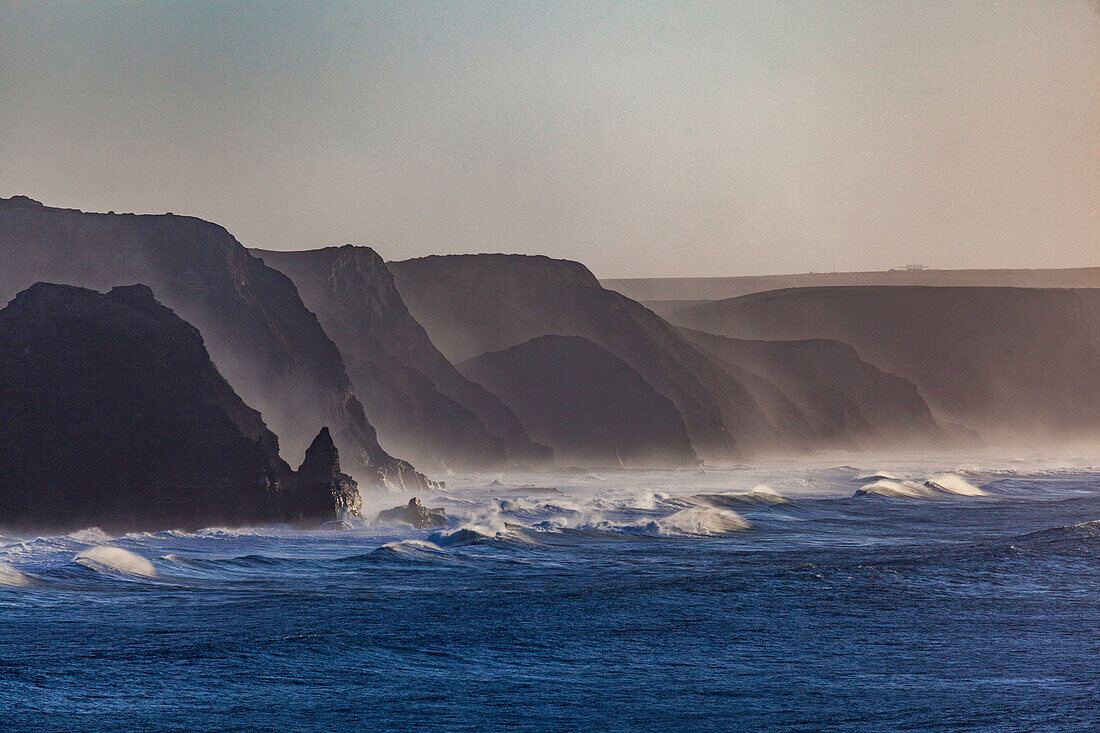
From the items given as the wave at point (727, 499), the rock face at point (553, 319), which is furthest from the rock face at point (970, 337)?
the wave at point (727, 499)

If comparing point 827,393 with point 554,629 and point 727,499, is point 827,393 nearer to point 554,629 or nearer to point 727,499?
point 727,499

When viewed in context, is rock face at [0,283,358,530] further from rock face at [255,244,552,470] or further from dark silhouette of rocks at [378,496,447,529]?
rock face at [255,244,552,470]

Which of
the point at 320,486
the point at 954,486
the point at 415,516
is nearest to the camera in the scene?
the point at 320,486

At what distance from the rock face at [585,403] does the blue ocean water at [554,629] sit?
58.1 m

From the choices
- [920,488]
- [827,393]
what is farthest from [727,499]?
[827,393]

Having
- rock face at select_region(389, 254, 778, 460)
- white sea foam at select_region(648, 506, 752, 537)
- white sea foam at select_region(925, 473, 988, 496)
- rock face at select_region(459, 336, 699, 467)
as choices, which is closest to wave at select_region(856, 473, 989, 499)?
white sea foam at select_region(925, 473, 988, 496)

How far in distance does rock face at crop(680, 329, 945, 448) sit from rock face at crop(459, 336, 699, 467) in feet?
94.4

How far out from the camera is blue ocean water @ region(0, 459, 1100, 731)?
16828mm

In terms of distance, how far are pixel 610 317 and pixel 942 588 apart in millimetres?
97660

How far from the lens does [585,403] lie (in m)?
105

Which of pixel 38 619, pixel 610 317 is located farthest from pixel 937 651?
pixel 610 317

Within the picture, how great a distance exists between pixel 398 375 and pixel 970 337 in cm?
12311

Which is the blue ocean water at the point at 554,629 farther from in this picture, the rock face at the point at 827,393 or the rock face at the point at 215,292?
the rock face at the point at 827,393

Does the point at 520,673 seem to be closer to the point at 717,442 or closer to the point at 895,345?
the point at 717,442
